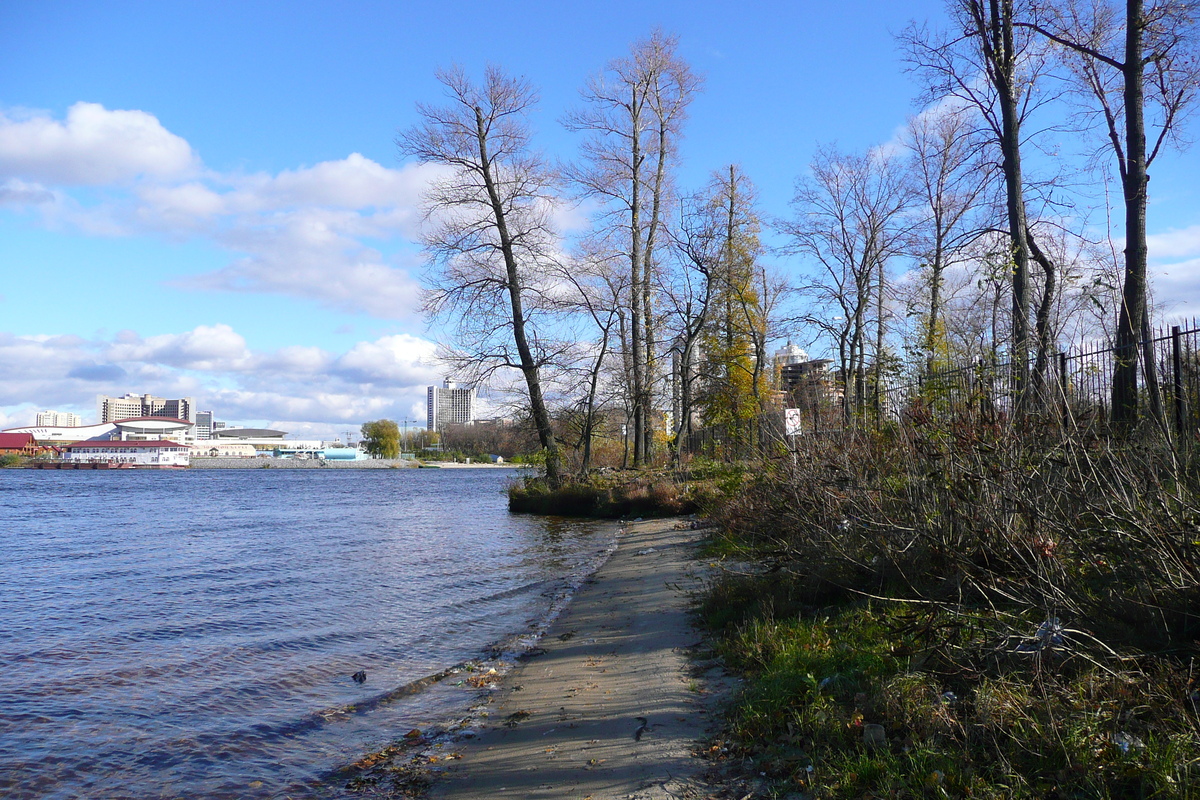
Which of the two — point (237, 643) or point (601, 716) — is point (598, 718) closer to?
point (601, 716)

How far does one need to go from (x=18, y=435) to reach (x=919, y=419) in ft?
517

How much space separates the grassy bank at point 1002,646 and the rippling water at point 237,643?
3571 millimetres

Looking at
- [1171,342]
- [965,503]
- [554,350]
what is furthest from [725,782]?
[554,350]

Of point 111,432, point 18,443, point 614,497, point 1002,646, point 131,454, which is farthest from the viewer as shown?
point 111,432

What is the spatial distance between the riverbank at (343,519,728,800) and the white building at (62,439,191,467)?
12522cm

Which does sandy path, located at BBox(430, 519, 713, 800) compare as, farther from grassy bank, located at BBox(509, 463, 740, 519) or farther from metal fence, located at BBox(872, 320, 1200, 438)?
grassy bank, located at BBox(509, 463, 740, 519)

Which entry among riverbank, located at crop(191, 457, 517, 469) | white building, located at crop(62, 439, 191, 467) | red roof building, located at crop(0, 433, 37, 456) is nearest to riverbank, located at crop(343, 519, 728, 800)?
riverbank, located at crop(191, 457, 517, 469)

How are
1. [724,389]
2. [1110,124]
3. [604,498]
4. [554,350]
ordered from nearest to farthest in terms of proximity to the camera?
[1110,124]
[604,498]
[554,350]
[724,389]

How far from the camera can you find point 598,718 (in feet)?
19.4

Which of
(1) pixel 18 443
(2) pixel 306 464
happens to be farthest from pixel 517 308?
(1) pixel 18 443

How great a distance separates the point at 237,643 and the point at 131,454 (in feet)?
408

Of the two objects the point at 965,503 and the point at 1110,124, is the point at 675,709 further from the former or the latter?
the point at 1110,124

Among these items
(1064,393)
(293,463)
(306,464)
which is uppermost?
(1064,393)

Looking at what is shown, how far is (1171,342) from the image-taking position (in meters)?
8.59
